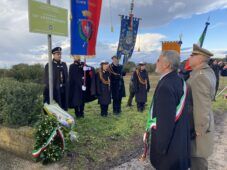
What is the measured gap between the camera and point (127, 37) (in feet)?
31.8

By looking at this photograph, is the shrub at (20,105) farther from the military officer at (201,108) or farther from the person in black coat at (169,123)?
the military officer at (201,108)

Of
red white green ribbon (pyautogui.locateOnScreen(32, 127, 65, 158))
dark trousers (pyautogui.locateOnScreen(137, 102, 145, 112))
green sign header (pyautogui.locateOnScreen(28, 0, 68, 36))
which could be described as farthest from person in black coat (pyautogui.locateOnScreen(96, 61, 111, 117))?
red white green ribbon (pyautogui.locateOnScreen(32, 127, 65, 158))

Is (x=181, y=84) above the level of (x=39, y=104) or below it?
above

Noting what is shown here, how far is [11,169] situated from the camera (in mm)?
4715

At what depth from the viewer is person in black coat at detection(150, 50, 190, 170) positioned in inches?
114

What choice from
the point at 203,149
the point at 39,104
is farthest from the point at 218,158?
the point at 39,104

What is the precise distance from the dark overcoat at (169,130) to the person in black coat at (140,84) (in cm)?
664

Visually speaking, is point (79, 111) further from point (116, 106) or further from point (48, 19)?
point (48, 19)

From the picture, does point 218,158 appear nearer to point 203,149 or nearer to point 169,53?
point 203,149

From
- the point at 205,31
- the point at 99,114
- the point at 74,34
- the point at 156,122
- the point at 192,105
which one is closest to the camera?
the point at 156,122

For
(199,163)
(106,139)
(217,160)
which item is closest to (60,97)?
(106,139)

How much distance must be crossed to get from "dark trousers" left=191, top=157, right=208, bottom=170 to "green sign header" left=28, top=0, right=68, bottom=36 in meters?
3.39

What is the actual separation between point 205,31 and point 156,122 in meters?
7.54

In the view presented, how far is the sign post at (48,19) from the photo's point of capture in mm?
4742
